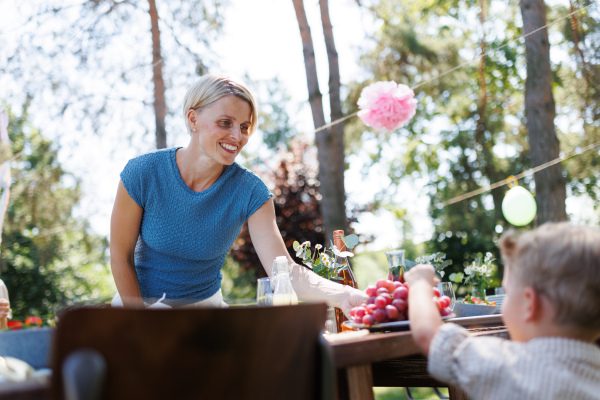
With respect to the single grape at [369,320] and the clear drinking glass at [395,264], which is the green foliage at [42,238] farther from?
the single grape at [369,320]

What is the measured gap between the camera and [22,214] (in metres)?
10.8

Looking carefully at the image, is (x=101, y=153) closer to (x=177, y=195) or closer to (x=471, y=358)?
(x=177, y=195)

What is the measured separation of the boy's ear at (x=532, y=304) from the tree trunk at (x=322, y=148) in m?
4.79

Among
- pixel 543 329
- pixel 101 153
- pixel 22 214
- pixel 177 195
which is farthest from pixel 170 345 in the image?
pixel 22 214

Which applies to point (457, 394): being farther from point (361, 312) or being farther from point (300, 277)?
point (300, 277)

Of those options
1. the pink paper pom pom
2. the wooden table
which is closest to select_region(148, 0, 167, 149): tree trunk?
the pink paper pom pom

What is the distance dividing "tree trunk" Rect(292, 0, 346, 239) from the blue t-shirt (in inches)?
150

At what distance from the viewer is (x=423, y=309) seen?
119 centimetres

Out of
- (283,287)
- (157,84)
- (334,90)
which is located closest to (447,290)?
(283,287)

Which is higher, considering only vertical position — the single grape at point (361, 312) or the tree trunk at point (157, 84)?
the tree trunk at point (157, 84)

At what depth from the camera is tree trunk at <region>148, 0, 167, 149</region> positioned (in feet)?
25.7

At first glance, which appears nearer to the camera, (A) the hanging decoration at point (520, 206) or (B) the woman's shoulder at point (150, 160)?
(B) the woman's shoulder at point (150, 160)

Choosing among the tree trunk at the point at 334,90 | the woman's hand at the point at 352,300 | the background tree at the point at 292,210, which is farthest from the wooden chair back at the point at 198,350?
the background tree at the point at 292,210

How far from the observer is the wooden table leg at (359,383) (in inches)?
47.0
